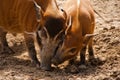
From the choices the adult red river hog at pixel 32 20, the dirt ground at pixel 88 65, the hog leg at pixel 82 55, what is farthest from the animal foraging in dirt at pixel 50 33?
the hog leg at pixel 82 55

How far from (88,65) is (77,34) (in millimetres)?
729

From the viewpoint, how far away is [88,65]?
26.4 ft

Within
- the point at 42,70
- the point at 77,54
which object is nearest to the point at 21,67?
the point at 42,70

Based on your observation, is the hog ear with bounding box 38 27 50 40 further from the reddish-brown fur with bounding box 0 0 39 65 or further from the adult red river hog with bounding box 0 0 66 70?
the reddish-brown fur with bounding box 0 0 39 65

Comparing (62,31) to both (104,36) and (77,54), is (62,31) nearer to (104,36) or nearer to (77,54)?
(77,54)

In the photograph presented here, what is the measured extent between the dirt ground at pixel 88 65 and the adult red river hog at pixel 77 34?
237 mm

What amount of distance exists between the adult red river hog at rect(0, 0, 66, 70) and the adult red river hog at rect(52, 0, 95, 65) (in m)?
0.23

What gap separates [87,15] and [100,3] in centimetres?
309

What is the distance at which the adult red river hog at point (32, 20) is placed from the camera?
7278 millimetres

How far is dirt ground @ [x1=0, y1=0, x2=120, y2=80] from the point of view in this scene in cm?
741

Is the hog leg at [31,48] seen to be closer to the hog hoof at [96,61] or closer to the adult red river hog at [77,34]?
the adult red river hog at [77,34]

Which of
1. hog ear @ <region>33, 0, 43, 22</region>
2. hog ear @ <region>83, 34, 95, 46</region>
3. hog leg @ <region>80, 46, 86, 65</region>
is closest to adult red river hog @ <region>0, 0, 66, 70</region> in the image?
hog ear @ <region>33, 0, 43, 22</region>

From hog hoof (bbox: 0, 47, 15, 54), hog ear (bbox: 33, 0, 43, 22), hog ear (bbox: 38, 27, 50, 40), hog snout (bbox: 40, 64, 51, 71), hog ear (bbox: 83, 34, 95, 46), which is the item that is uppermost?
hog ear (bbox: 33, 0, 43, 22)

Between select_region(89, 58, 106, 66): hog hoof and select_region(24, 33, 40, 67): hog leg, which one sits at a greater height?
select_region(24, 33, 40, 67): hog leg
